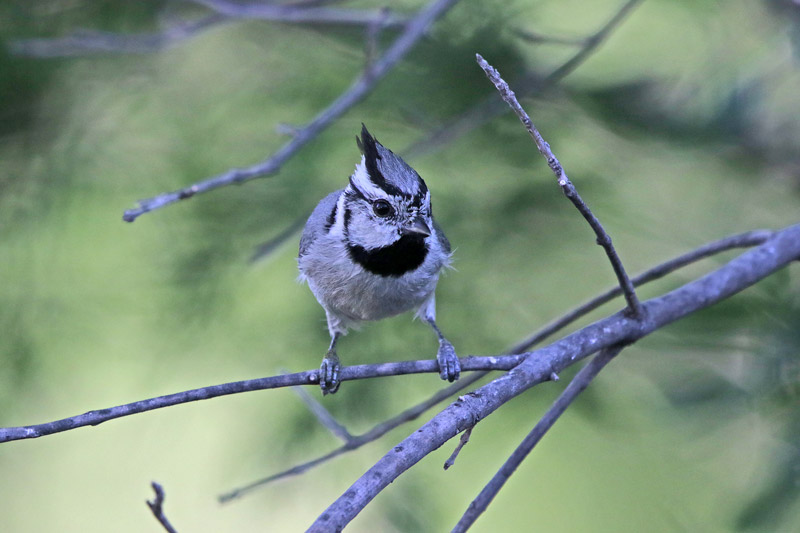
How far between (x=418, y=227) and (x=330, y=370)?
40 centimetres

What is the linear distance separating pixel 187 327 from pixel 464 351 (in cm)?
95

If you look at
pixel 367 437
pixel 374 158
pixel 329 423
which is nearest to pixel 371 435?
pixel 367 437

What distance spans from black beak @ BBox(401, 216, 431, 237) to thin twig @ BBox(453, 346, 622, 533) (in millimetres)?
508

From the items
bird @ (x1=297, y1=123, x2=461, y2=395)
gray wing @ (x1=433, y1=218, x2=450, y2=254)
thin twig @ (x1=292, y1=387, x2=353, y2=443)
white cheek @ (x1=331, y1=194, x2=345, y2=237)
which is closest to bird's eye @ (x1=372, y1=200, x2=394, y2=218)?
bird @ (x1=297, y1=123, x2=461, y2=395)

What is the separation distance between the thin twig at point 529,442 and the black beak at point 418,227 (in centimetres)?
51

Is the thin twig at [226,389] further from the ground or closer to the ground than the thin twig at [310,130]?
closer to the ground

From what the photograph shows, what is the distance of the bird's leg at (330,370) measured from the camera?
1690mm

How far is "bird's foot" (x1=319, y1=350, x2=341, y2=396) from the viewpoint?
1.69 metres

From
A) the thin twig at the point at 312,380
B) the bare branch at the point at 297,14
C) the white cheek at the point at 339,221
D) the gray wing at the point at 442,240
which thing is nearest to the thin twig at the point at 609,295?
the thin twig at the point at 312,380

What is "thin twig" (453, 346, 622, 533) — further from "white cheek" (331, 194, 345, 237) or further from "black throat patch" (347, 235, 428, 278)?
"white cheek" (331, 194, 345, 237)

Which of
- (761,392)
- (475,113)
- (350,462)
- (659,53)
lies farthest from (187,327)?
(659,53)

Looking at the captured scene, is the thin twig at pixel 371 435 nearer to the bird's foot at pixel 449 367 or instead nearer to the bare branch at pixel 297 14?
the bird's foot at pixel 449 367

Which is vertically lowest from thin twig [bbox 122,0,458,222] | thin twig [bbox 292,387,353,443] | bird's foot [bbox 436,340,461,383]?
thin twig [bbox 292,387,353,443]

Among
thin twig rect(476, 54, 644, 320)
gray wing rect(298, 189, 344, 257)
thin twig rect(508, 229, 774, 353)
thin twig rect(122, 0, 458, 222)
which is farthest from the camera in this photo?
gray wing rect(298, 189, 344, 257)
